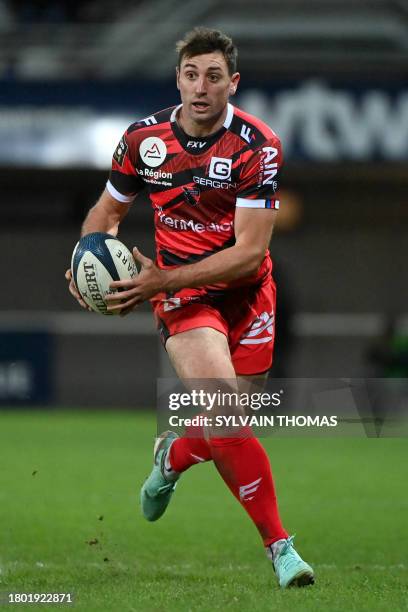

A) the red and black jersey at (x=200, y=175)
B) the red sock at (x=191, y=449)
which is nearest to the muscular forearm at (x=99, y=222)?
the red and black jersey at (x=200, y=175)

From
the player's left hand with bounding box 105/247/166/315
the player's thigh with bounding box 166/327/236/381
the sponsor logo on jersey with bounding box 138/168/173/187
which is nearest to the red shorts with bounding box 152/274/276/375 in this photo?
the player's thigh with bounding box 166/327/236/381

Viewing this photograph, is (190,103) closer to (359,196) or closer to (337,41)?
(337,41)

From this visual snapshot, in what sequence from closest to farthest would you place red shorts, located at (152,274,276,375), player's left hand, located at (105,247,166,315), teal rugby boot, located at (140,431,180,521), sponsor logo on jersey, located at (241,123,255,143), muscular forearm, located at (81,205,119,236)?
player's left hand, located at (105,247,166,315), sponsor logo on jersey, located at (241,123,255,143), red shorts, located at (152,274,276,375), muscular forearm, located at (81,205,119,236), teal rugby boot, located at (140,431,180,521)

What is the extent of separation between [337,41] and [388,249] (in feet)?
11.3

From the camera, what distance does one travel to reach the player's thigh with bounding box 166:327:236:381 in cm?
527

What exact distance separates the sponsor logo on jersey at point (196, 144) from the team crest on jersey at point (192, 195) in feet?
0.63

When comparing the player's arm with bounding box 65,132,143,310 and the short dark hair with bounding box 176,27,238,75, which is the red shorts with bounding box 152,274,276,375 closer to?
the player's arm with bounding box 65,132,143,310

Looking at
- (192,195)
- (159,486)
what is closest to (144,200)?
(159,486)

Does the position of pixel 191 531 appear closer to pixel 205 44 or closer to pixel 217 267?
pixel 217 267

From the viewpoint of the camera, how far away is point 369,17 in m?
17.6

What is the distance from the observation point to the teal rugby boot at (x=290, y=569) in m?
5.11

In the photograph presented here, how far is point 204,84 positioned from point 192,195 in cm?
51

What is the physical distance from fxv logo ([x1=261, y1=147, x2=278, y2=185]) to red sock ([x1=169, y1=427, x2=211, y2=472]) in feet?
4.08

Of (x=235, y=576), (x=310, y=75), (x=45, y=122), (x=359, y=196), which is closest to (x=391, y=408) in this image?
(x=235, y=576)
